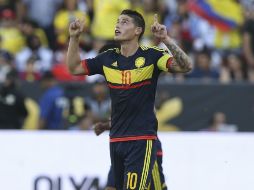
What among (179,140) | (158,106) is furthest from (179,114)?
(179,140)

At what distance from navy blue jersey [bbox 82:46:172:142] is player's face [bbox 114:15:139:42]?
18 centimetres

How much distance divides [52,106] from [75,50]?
626cm

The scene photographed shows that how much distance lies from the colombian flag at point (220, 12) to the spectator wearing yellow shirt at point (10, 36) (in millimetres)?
3354

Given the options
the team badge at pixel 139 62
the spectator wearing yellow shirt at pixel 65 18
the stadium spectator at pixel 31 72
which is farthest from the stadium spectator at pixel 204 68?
the team badge at pixel 139 62

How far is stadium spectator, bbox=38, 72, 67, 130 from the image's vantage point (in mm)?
14836

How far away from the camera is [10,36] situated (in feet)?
54.6

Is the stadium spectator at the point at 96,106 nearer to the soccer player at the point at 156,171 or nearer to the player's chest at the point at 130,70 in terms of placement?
the soccer player at the point at 156,171

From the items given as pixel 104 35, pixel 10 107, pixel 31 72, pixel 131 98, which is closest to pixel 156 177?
pixel 131 98

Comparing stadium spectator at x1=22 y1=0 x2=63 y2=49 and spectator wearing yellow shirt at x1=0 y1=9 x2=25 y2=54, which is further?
stadium spectator at x1=22 y1=0 x2=63 y2=49

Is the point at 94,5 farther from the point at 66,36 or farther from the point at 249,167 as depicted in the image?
the point at 249,167

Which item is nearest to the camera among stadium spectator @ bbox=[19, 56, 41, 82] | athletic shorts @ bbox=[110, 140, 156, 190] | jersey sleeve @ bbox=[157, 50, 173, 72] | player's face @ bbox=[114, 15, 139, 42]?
jersey sleeve @ bbox=[157, 50, 173, 72]

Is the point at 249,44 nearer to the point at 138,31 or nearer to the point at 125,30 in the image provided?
the point at 138,31

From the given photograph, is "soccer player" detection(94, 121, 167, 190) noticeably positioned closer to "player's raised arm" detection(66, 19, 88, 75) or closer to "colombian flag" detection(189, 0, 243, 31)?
"player's raised arm" detection(66, 19, 88, 75)

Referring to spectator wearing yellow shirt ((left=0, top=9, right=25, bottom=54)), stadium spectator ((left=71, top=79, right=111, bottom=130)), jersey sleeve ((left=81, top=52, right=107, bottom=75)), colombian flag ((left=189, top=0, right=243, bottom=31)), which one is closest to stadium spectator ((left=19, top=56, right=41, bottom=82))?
spectator wearing yellow shirt ((left=0, top=9, right=25, bottom=54))
